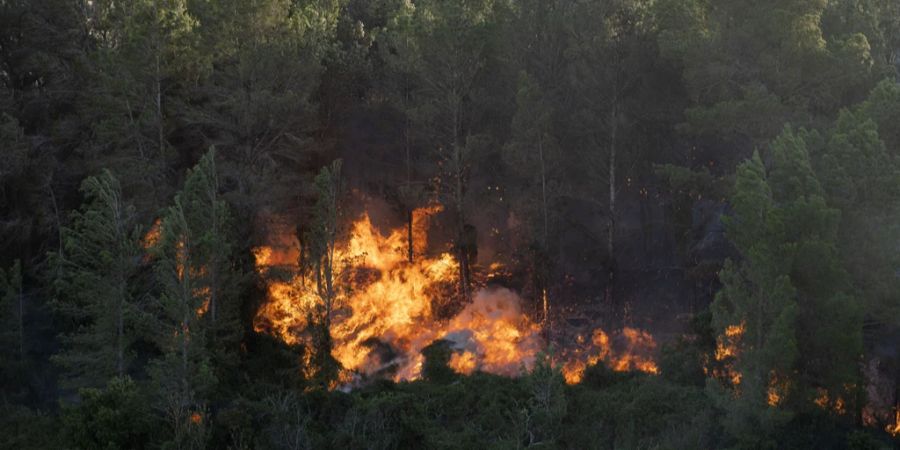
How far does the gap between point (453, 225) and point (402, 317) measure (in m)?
5.28

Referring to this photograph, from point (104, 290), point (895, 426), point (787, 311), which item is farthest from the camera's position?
point (104, 290)

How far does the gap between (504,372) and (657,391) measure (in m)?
8.78

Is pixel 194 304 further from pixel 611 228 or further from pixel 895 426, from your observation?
pixel 895 426

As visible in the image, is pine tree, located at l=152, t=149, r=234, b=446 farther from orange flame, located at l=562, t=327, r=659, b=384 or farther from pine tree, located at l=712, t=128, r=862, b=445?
pine tree, located at l=712, t=128, r=862, b=445

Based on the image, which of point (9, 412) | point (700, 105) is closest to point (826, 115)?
point (700, 105)

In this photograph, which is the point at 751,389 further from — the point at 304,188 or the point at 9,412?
the point at 9,412

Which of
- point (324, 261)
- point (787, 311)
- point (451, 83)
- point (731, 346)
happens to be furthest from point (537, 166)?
point (787, 311)

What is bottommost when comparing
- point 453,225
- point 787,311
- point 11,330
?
point 787,311

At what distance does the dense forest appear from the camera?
2602 cm

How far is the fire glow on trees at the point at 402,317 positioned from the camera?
35.3m

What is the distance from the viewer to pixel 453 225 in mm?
42219

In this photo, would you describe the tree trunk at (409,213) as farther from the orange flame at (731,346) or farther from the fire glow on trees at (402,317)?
the orange flame at (731,346)

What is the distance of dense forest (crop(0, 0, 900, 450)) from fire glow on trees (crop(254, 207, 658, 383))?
15 centimetres

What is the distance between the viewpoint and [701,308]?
35.8 meters
